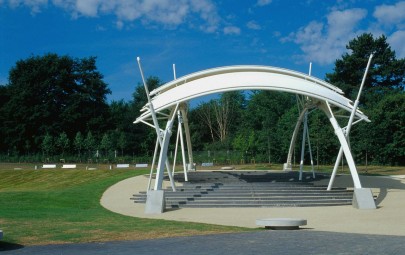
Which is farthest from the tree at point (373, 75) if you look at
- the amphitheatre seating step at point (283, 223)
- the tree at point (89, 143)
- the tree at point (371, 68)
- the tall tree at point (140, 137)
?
the amphitheatre seating step at point (283, 223)

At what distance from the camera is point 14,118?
7562cm

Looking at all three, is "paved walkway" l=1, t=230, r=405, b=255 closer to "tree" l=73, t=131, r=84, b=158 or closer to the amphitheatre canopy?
the amphitheatre canopy

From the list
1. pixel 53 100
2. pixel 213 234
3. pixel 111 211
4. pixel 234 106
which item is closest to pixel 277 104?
pixel 234 106

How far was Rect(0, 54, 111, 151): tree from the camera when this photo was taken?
74938 millimetres

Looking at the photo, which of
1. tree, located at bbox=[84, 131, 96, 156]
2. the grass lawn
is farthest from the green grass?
tree, located at bbox=[84, 131, 96, 156]

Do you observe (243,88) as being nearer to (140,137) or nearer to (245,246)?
(245,246)

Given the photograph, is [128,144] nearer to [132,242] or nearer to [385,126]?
[385,126]

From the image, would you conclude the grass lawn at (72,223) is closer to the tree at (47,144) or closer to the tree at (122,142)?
the tree at (47,144)

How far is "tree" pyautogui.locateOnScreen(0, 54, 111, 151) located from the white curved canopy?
168 ft

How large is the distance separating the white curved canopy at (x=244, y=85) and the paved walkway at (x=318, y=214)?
5.01 meters

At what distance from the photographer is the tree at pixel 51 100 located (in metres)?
74.9

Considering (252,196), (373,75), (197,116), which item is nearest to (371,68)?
(373,75)

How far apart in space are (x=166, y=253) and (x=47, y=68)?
70.1m

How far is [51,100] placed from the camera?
7656cm
